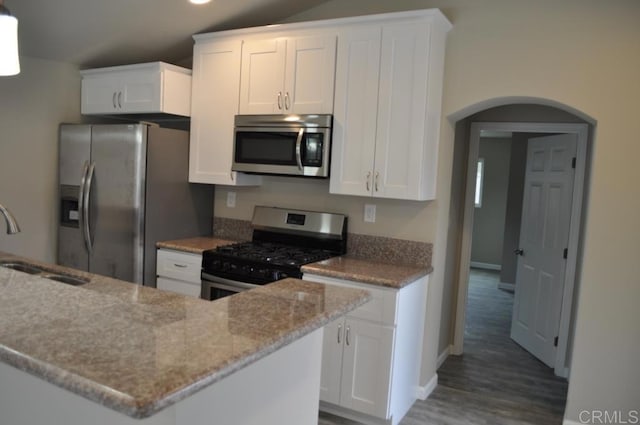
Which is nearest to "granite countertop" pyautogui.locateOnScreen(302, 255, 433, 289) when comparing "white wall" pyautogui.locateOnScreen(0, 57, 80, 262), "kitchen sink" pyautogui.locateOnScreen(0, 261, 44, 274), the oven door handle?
the oven door handle

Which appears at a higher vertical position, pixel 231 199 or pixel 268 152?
pixel 268 152

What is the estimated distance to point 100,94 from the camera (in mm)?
3812

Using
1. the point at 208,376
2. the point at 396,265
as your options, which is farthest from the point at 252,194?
the point at 208,376

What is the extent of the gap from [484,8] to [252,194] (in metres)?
2.15

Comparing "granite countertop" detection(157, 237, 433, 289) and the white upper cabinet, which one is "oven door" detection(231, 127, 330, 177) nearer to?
the white upper cabinet

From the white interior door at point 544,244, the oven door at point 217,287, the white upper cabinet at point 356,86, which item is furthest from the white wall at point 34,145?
the white interior door at point 544,244

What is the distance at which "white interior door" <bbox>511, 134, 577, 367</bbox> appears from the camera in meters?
3.94

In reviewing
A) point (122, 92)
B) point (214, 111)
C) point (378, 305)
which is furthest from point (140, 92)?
point (378, 305)

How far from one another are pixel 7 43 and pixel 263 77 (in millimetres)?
1987

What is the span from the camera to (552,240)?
409 cm

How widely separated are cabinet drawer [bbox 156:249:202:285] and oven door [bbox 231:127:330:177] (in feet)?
2.42

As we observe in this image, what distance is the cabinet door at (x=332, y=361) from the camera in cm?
290

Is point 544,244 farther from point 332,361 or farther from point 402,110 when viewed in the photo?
point 332,361

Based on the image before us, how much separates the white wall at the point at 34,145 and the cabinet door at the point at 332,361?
7.84 ft
